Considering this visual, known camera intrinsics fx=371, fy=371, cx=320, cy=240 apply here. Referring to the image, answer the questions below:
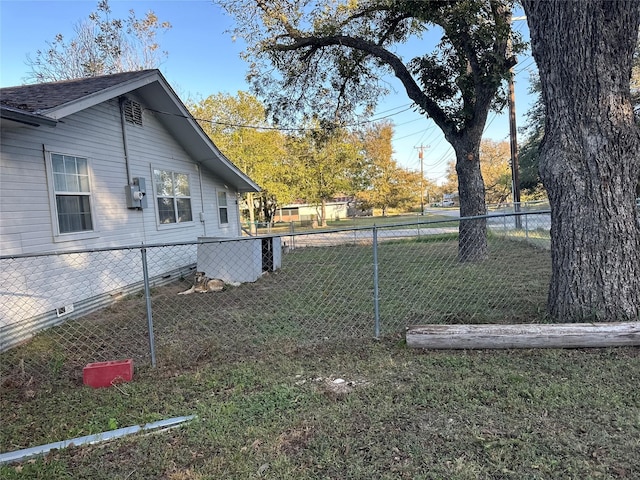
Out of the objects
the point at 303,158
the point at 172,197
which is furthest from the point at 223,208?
the point at 303,158

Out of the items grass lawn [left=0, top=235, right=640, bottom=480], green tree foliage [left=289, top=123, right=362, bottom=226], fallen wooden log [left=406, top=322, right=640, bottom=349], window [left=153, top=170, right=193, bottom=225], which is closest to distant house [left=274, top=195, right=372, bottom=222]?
green tree foliage [left=289, top=123, right=362, bottom=226]

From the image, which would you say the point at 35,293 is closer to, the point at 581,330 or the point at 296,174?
the point at 581,330

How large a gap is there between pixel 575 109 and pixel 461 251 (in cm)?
571

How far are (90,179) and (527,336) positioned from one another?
650 centimetres

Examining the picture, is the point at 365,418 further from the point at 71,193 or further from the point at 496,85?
the point at 496,85

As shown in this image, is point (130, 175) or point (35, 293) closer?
point (35, 293)

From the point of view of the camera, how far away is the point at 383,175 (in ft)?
114

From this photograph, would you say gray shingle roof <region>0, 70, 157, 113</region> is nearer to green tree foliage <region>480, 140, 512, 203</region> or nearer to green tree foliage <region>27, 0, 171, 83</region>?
green tree foliage <region>27, 0, 171, 83</region>

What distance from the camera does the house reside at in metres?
4.66

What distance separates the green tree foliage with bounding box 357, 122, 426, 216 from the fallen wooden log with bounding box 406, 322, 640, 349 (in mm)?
28892

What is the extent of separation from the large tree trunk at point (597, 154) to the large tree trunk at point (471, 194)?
5150 mm

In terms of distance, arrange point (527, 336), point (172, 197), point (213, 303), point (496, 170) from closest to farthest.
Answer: point (527, 336), point (213, 303), point (172, 197), point (496, 170)

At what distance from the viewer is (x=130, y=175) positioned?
23.1ft

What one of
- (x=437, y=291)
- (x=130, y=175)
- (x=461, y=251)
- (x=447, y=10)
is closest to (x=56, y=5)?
(x=130, y=175)
